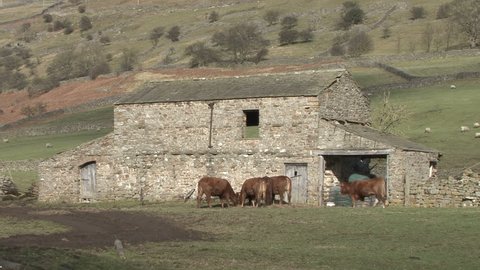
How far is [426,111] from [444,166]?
19.2 meters

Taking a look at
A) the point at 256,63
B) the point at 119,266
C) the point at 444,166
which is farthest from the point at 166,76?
the point at 119,266

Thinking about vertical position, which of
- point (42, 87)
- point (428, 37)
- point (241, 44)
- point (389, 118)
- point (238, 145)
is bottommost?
point (238, 145)

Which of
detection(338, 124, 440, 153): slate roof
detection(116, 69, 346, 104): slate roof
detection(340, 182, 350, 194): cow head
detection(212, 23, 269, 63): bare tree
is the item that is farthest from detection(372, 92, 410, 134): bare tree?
detection(212, 23, 269, 63): bare tree

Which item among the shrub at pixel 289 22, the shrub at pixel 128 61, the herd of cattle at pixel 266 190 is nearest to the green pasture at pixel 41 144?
the herd of cattle at pixel 266 190

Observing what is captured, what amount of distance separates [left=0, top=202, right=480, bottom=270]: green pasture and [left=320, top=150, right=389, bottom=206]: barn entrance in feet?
18.7

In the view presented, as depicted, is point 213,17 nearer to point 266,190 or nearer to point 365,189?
point 266,190

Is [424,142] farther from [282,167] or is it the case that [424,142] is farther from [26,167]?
[26,167]

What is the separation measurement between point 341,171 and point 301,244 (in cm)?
1796

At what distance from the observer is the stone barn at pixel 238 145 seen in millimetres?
39531

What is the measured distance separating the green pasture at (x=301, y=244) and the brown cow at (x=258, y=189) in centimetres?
358

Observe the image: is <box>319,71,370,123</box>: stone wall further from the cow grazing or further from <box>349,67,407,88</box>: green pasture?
<box>349,67,407,88</box>: green pasture

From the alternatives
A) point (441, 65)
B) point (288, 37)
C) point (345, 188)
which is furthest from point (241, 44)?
point (345, 188)

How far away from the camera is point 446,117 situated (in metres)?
63.2

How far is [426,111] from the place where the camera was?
6612cm
